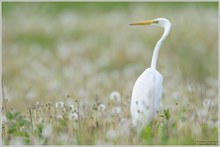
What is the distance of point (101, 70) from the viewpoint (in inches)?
682

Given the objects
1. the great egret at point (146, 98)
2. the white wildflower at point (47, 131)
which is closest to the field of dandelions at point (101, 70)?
the white wildflower at point (47, 131)

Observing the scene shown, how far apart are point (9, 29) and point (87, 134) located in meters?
11.2

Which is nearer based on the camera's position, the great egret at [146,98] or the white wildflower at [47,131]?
the white wildflower at [47,131]

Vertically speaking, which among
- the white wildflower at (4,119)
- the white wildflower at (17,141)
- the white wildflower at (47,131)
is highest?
the white wildflower at (4,119)

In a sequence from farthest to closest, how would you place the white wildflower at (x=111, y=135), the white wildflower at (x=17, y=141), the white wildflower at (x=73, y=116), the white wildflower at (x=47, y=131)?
1. the white wildflower at (x=73, y=116)
2. the white wildflower at (x=17, y=141)
3. the white wildflower at (x=47, y=131)
4. the white wildflower at (x=111, y=135)

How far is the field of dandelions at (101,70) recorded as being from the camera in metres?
8.85

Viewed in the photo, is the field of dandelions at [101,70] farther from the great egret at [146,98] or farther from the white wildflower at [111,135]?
the great egret at [146,98]

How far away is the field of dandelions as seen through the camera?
885cm

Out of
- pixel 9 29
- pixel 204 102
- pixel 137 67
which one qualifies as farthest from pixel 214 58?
pixel 204 102

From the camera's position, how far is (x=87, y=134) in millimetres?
8695

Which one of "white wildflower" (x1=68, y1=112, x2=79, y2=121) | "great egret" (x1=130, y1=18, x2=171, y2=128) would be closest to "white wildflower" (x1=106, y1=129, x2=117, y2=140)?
"great egret" (x1=130, y1=18, x2=171, y2=128)

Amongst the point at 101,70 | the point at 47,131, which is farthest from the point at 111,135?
the point at 101,70

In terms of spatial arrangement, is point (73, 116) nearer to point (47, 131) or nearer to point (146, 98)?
point (47, 131)

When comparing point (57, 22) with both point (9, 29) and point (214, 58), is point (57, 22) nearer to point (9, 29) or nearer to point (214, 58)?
point (9, 29)
